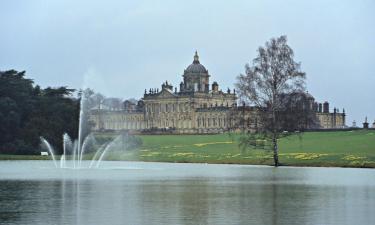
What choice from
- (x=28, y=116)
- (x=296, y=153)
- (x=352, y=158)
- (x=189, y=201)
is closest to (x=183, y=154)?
(x=296, y=153)

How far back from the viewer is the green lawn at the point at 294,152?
229ft

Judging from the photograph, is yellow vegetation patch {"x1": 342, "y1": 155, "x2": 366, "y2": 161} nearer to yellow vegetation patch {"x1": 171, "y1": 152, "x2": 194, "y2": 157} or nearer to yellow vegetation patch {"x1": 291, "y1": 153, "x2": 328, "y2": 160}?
yellow vegetation patch {"x1": 291, "y1": 153, "x2": 328, "y2": 160}

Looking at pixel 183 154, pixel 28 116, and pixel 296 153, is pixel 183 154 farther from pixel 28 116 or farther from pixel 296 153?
pixel 28 116

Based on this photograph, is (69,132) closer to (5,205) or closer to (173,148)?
(173,148)

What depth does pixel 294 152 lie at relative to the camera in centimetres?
8244

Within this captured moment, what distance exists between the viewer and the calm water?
25.4 meters

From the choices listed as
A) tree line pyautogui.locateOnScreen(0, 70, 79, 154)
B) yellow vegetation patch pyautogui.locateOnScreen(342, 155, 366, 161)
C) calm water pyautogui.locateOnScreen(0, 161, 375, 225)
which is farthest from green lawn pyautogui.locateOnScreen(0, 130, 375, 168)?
calm water pyautogui.locateOnScreen(0, 161, 375, 225)

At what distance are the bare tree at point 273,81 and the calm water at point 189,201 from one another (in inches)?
886

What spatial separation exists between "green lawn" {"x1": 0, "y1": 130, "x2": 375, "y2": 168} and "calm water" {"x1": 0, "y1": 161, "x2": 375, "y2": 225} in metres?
25.0

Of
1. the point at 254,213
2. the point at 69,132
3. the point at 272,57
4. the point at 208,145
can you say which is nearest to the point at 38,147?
the point at 69,132

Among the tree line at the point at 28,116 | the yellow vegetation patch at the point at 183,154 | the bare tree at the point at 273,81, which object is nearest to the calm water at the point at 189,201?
the bare tree at the point at 273,81

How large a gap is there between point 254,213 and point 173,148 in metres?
76.5

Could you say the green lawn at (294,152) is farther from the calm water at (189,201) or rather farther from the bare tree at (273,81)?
the calm water at (189,201)

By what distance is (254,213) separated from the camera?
2683 centimetres
